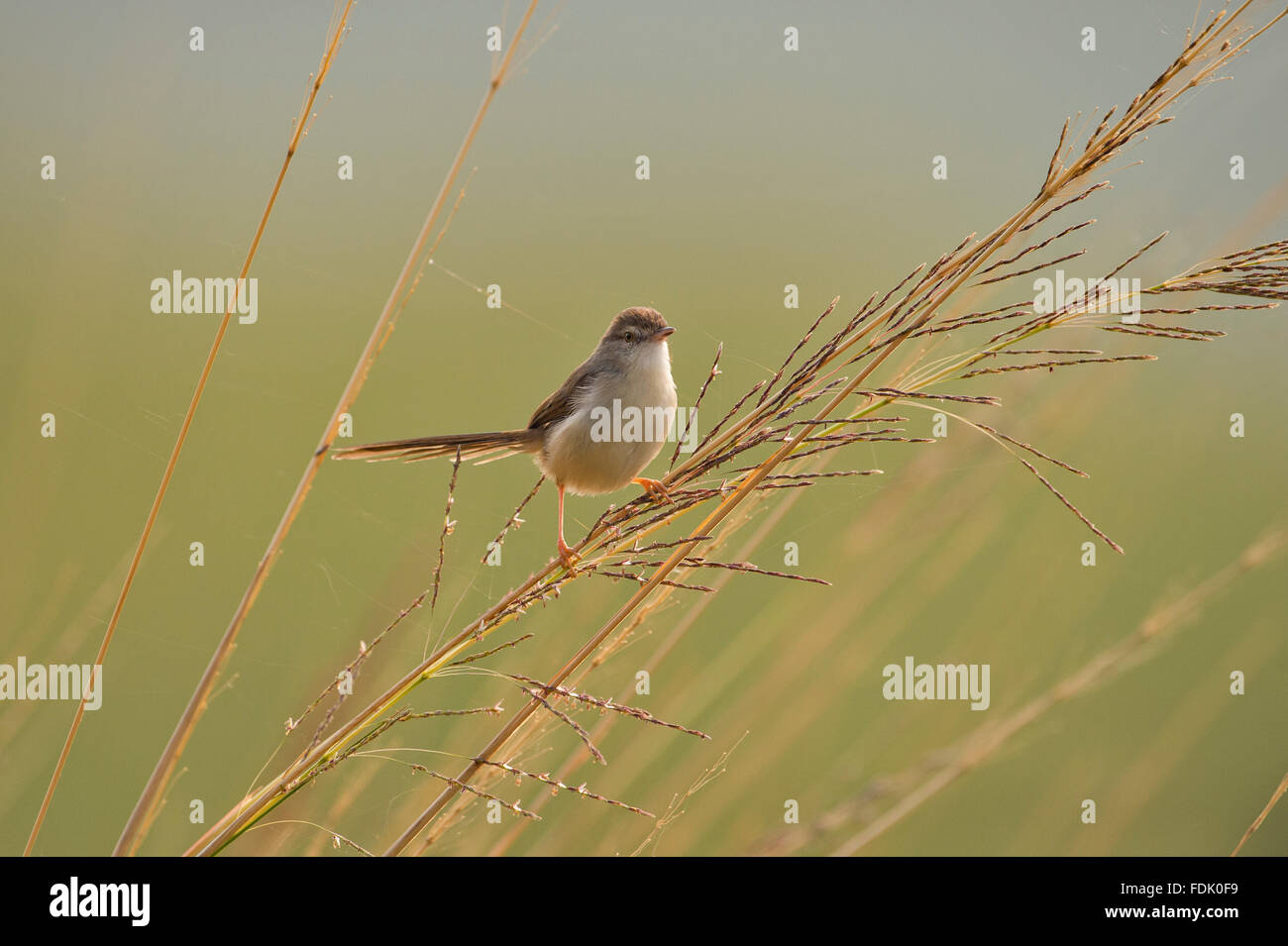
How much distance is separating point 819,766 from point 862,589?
188cm

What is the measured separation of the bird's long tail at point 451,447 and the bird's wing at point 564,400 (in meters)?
0.10

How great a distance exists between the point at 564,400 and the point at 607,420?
1.15 feet

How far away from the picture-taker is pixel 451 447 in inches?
101

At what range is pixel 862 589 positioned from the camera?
2715mm

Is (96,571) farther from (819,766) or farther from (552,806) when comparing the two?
(819,766)

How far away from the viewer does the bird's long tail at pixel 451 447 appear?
89.9 inches

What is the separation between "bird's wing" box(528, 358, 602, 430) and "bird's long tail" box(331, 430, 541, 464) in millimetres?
99

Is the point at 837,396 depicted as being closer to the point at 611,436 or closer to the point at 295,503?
the point at 295,503
